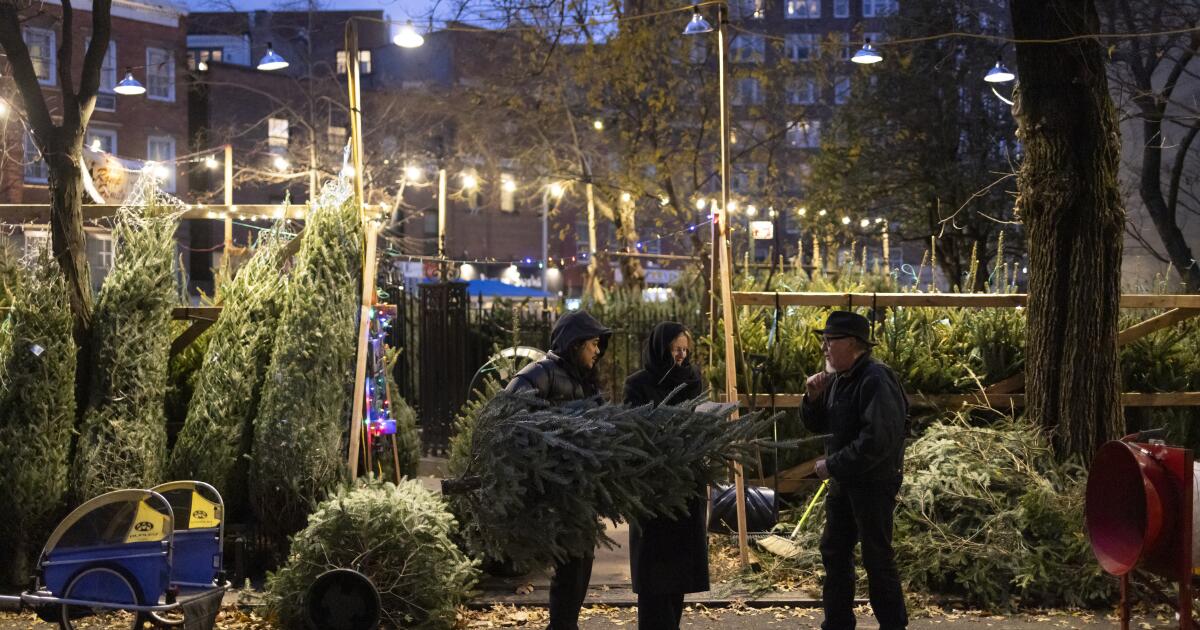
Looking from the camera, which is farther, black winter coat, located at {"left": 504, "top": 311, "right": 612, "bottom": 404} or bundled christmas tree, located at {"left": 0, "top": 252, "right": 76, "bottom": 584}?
bundled christmas tree, located at {"left": 0, "top": 252, "right": 76, "bottom": 584}

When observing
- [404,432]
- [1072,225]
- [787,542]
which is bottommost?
[787,542]

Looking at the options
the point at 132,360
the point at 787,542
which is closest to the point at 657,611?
the point at 787,542

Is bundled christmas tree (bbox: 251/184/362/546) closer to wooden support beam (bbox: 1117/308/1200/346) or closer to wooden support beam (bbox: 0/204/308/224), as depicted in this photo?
wooden support beam (bbox: 0/204/308/224)

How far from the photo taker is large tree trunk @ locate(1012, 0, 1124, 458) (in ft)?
29.3

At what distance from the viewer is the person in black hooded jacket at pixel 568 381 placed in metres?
5.71

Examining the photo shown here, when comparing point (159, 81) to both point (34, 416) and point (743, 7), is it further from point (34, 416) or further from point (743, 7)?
point (34, 416)

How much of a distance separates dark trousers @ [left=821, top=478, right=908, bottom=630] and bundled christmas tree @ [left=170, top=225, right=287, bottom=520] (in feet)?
13.4

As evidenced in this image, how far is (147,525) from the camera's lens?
6.79 metres

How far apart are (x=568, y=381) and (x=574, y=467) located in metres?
0.76

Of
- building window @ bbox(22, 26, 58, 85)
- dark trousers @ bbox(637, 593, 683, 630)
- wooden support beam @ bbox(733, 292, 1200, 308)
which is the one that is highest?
building window @ bbox(22, 26, 58, 85)

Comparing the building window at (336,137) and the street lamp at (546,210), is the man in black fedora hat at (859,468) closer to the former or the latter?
the street lamp at (546,210)

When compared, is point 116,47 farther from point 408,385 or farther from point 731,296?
point 731,296

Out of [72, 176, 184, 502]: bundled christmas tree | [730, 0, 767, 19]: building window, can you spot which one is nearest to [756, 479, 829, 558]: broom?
[72, 176, 184, 502]: bundled christmas tree

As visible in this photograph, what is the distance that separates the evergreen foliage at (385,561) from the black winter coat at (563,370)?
5.93 ft
